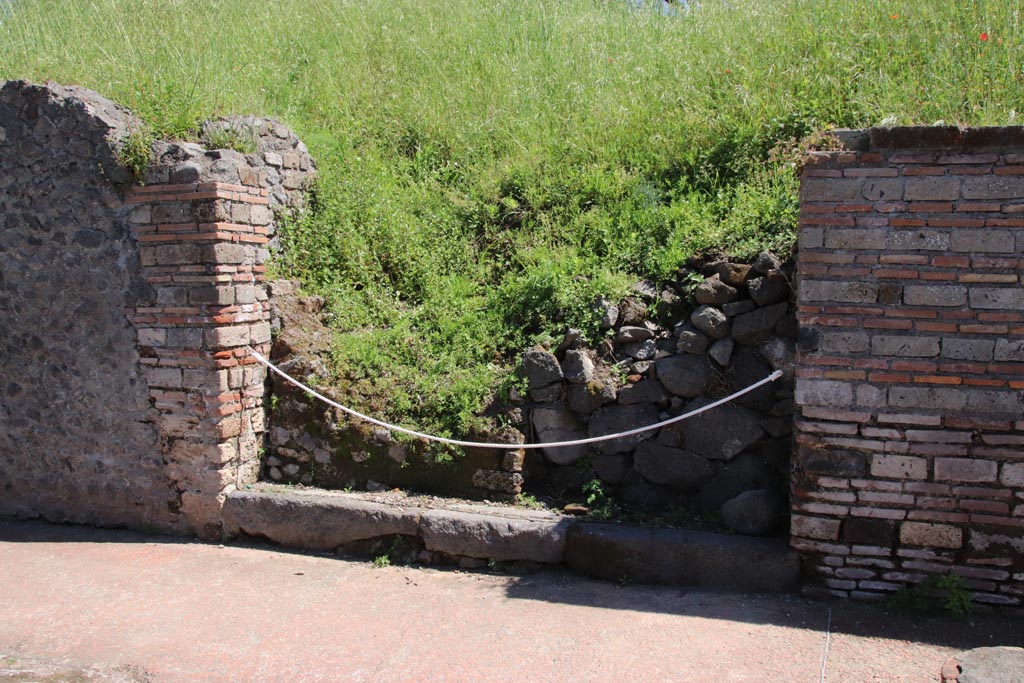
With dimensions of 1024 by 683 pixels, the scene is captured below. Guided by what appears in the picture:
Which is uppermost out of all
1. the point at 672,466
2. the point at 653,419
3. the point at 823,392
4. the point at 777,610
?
the point at 823,392

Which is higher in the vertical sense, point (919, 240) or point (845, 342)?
point (919, 240)

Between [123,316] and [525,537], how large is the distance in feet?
11.1

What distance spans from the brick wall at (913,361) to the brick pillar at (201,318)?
3851 millimetres

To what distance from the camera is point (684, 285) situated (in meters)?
5.32

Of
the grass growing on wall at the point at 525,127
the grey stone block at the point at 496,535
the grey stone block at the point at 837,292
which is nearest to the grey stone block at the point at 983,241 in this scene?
the grey stone block at the point at 837,292

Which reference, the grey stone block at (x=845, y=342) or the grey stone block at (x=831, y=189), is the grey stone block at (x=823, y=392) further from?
the grey stone block at (x=831, y=189)

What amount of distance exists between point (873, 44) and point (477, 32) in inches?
196

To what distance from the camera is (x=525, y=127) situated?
25.2 feet

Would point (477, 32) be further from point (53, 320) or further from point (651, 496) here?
point (651, 496)

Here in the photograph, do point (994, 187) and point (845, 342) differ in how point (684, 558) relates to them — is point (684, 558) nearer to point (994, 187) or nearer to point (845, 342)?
point (845, 342)

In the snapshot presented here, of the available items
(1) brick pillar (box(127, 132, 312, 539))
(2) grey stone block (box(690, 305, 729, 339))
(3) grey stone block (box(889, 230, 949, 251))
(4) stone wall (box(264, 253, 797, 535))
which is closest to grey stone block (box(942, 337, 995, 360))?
(3) grey stone block (box(889, 230, 949, 251))

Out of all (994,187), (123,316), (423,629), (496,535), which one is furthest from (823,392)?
(123,316)

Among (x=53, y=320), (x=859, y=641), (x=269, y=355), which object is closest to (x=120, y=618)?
(x=269, y=355)

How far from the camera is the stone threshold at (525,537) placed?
440cm
